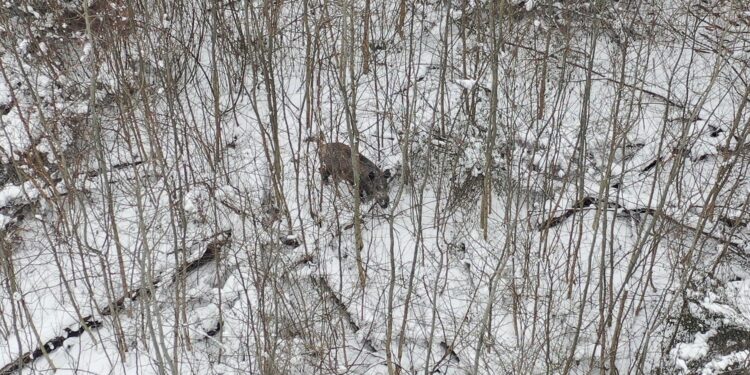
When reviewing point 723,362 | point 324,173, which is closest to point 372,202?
point 324,173

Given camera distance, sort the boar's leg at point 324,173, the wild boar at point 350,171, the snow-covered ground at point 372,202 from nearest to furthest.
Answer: the snow-covered ground at point 372,202 < the wild boar at point 350,171 < the boar's leg at point 324,173

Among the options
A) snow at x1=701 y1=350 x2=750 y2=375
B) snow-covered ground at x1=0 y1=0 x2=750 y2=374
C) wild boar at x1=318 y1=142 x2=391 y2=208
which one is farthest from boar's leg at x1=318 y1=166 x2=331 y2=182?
snow at x1=701 y1=350 x2=750 y2=375

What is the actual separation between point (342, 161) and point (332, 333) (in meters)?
1.65

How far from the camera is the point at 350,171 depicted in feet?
22.3

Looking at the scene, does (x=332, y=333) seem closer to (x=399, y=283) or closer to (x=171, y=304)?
(x=399, y=283)

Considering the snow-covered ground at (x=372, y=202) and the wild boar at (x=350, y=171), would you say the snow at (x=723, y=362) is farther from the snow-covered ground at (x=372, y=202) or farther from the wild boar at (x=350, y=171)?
the wild boar at (x=350, y=171)

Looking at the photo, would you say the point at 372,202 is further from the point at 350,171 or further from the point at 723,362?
the point at 723,362

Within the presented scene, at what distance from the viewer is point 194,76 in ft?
26.8

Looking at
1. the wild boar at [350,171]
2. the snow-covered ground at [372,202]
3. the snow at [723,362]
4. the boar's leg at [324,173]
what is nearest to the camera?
the snow at [723,362]

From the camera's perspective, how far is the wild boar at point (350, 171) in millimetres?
6801

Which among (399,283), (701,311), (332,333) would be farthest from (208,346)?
(701,311)

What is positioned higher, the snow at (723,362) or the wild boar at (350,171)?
the wild boar at (350,171)

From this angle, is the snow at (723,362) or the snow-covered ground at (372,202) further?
the snow-covered ground at (372,202)

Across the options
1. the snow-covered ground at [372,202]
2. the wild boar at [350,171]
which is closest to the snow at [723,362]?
the snow-covered ground at [372,202]
